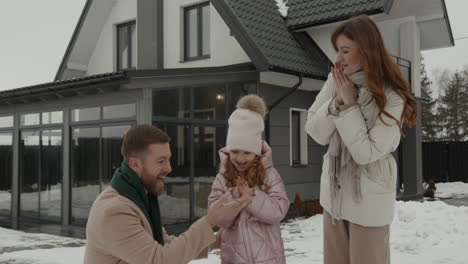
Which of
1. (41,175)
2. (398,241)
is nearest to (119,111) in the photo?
(41,175)

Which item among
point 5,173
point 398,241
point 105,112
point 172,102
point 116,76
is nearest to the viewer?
point 398,241

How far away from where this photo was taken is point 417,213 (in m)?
9.08

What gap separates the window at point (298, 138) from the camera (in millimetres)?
11477

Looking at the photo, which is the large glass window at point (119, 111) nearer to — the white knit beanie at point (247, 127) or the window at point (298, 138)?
the window at point (298, 138)

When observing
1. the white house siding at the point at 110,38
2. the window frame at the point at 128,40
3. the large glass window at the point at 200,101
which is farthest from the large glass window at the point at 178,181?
the white house siding at the point at 110,38

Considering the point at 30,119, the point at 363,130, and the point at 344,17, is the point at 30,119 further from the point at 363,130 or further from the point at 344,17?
the point at 363,130

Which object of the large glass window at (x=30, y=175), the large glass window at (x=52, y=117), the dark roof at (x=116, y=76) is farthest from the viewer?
the large glass window at (x=30, y=175)

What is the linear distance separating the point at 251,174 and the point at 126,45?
11.5 meters

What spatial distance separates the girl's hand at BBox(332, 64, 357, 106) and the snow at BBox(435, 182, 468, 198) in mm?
15288

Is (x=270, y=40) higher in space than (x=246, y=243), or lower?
higher

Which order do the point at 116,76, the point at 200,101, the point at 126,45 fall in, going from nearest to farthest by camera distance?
the point at 116,76
the point at 200,101
the point at 126,45

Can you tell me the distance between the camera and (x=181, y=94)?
914cm

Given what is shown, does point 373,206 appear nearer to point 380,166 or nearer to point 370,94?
point 380,166

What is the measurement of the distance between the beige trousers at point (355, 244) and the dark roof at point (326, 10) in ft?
26.6
